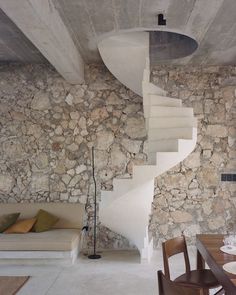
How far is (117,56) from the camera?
4.38 m

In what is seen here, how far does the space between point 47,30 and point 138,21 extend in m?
1.02

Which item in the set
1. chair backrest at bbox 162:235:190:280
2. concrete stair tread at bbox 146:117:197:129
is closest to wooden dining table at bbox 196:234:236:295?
chair backrest at bbox 162:235:190:280

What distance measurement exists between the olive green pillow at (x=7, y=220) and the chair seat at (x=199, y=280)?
9.66 ft

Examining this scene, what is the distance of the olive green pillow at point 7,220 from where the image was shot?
4762 mm

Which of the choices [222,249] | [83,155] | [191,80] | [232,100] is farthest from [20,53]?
[222,249]

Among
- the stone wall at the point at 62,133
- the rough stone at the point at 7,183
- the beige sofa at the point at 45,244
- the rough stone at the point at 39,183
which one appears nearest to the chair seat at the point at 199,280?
the beige sofa at the point at 45,244

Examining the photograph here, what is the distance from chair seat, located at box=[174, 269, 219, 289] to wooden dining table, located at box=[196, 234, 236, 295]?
0.18m

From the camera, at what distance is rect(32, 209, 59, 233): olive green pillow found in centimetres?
475

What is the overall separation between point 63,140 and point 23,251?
182 cm

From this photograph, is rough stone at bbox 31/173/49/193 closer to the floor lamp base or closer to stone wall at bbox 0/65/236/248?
stone wall at bbox 0/65/236/248

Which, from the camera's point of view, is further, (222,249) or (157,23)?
(157,23)

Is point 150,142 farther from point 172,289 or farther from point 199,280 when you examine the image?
point 172,289

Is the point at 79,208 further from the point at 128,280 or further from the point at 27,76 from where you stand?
the point at 27,76

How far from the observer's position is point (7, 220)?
481 cm
